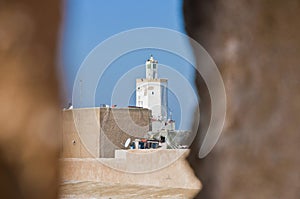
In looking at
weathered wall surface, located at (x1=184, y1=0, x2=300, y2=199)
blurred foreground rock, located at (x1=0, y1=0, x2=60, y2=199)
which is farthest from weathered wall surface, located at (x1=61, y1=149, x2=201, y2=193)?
blurred foreground rock, located at (x1=0, y1=0, x2=60, y2=199)

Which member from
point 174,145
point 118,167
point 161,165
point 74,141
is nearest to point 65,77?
point 161,165

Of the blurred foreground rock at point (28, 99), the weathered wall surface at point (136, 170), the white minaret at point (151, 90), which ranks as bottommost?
the weathered wall surface at point (136, 170)

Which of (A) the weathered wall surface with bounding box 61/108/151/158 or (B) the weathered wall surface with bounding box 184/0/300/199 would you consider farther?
(A) the weathered wall surface with bounding box 61/108/151/158

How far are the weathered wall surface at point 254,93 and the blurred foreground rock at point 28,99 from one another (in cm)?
69

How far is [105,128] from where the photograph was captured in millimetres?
10469

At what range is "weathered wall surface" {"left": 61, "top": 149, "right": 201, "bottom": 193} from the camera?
4486 mm

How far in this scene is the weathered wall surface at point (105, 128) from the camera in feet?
32.5

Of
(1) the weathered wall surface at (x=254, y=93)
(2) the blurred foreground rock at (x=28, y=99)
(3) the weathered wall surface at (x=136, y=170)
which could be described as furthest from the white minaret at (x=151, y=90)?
(2) the blurred foreground rock at (x=28, y=99)

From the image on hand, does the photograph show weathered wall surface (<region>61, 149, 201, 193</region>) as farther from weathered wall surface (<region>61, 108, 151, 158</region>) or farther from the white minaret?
the white minaret

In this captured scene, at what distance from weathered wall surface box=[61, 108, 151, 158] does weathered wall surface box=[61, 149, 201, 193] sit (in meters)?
3.67

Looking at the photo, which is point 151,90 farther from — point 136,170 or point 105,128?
point 136,170

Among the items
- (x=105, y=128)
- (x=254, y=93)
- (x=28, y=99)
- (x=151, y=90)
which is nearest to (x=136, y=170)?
(x=254, y=93)

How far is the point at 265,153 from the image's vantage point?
42.9 inches

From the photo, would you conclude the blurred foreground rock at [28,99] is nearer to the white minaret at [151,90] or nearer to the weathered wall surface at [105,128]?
the weathered wall surface at [105,128]
